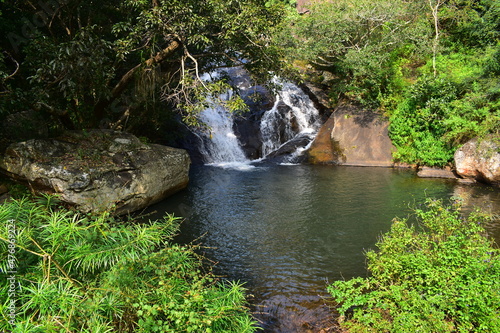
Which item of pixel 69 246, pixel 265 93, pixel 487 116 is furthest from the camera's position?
pixel 265 93

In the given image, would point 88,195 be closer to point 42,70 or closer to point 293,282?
point 42,70

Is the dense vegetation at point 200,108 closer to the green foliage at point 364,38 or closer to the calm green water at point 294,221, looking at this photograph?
the green foliage at point 364,38

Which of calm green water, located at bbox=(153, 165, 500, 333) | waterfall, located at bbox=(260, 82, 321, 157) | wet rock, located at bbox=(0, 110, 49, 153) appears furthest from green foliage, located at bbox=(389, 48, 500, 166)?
wet rock, located at bbox=(0, 110, 49, 153)

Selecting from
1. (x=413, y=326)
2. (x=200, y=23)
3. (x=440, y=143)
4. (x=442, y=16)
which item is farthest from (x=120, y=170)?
(x=442, y=16)

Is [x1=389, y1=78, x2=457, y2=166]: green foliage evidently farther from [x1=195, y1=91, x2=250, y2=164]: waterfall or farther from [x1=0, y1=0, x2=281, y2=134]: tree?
[x1=0, y1=0, x2=281, y2=134]: tree

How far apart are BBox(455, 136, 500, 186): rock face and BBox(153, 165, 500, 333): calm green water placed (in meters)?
0.57

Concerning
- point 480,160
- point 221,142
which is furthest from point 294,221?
point 221,142

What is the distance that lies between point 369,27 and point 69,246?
61.6 feet

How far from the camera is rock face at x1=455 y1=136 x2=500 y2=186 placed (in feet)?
40.5

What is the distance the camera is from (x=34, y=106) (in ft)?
28.5

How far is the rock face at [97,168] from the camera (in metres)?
8.69

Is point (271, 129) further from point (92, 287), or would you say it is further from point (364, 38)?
point (92, 287)

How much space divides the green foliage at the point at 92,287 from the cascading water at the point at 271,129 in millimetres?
14484

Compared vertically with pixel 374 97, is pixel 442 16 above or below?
above
